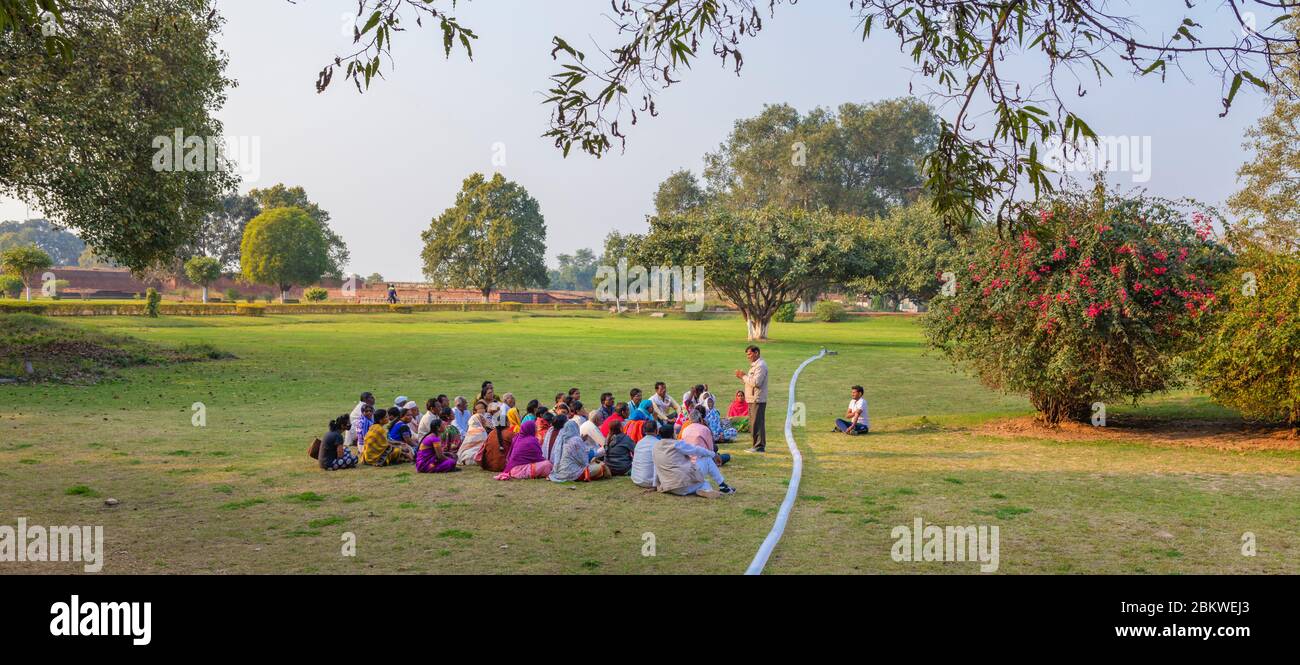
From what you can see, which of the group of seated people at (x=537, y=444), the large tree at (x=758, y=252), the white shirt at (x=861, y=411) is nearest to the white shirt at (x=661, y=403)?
the group of seated people at (x=537, y=444)

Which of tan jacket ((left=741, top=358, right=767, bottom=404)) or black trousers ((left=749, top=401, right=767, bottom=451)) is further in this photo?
black trousers ((left=749, top=401, right=767, bottom=451))

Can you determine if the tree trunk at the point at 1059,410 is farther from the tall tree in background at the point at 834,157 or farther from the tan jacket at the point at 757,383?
the tall tree in background at the point at 834,157

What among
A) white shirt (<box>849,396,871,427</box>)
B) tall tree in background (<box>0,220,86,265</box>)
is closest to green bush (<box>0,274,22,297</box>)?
white shirt (<box>849,396,871,427</box>)

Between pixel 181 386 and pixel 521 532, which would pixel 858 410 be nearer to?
pixel 521 532

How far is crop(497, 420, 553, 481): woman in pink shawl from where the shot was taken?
1248cm

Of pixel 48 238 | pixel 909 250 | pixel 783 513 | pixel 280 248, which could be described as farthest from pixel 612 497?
pixel 48 238

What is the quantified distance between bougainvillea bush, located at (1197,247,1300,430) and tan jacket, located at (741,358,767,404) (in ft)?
27.1

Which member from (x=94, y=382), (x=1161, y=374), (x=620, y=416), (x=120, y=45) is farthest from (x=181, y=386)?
(x=1161, y=374)

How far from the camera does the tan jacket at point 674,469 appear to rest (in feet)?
37.4

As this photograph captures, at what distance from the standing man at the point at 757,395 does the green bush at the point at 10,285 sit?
242 feet

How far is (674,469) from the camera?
11406 mm

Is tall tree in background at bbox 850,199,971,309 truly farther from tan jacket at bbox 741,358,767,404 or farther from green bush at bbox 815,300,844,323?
tan jacket at bbox 741,358,767,404
